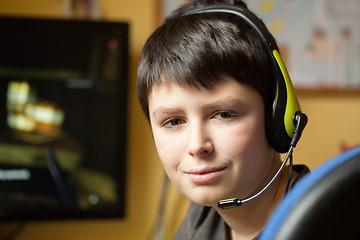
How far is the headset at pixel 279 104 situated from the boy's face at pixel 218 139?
0.02 m

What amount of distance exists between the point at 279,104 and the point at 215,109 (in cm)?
10

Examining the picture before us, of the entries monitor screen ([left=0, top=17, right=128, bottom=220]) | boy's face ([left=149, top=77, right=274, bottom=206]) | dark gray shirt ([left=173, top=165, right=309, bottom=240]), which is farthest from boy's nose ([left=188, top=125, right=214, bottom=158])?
monitor screen ([left=0, top=17, right=128, bottom=220])

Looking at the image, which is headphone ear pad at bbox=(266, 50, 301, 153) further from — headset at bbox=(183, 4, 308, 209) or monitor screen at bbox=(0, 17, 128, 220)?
monitor screen at bbox=(0, 17, 128, 220)

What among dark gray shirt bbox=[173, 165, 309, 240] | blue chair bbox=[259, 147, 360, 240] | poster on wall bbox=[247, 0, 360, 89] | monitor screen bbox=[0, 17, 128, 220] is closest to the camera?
blue chair bbox=[259, 147, 360, 240]

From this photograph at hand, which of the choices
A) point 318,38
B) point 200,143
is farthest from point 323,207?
point 318,38

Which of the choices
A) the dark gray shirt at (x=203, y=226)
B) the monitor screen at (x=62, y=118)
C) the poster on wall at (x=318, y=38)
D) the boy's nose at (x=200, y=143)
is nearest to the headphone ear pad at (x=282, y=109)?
the boy's nose at (x=200, y=143)

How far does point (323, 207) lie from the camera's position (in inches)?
11.7

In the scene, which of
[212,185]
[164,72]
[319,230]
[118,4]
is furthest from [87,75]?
[319,230]

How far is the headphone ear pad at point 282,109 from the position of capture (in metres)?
0.61

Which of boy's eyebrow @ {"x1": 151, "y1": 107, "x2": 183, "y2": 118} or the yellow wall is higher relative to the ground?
boy's eyebrow @ {"x1": 151, "y1": 107, "x2": 183, "y2": 118}

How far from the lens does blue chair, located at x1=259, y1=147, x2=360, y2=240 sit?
29cm

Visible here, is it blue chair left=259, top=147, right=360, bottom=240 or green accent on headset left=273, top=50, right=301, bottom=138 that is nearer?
blue chair left=259, top=147, right=360, bottom=240

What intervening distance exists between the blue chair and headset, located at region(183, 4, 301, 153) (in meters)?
0.30

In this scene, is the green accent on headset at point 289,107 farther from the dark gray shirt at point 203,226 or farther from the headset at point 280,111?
the dark gray shirt at point 203,226
